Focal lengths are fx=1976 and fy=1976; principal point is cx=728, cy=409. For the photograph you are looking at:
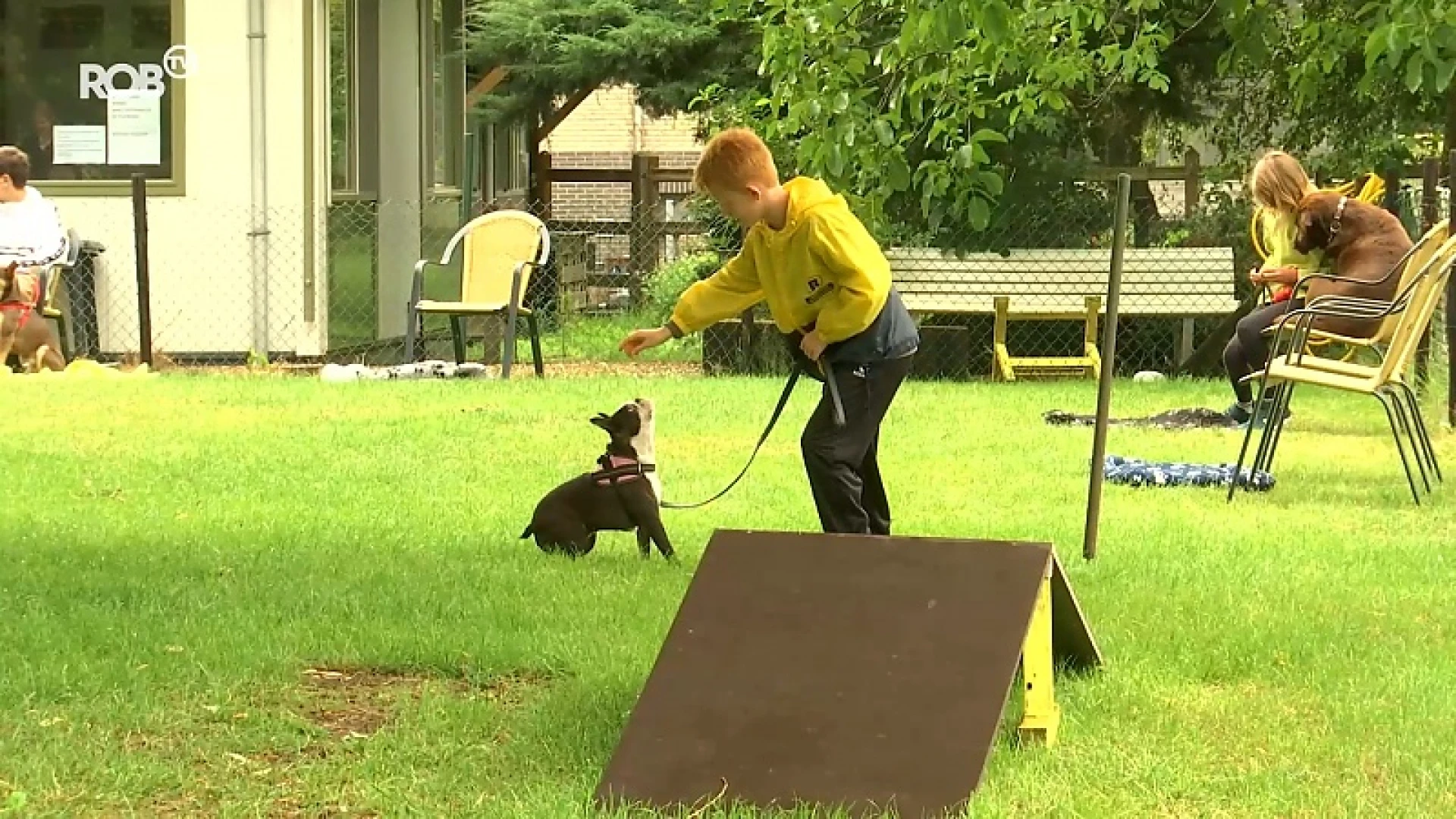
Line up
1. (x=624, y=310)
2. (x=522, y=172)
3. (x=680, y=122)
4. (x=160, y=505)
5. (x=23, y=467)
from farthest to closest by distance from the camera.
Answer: (x=680, y=122), (x=522, y=172), (x=624, y=310), (x=23, y=467), (x=160, y=505)

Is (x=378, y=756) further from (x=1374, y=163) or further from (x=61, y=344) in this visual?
(x=1374, y=163)

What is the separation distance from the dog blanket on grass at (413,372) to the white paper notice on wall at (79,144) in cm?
233

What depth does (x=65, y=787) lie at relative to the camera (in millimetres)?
3895

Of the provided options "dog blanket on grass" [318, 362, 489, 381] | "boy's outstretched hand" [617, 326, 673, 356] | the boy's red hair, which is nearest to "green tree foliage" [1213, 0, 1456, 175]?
the boy's red hair

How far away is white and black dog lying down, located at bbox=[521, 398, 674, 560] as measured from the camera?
6.21 m

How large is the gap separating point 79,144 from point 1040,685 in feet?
36.1

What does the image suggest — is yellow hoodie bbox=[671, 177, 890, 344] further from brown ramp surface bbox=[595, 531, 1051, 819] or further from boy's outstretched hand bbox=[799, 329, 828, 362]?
brown ramp surface bbox=[595, 531, 1051, 819]

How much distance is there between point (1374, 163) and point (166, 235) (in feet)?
27.9

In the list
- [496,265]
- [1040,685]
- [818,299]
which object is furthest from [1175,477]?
[496,265]

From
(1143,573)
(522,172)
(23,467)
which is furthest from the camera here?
(522,172)

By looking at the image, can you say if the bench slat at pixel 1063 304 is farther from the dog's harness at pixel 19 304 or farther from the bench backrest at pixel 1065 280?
the dog's harness at pixel 19 304

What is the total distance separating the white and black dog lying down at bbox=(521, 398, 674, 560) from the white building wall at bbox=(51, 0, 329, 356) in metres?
7.74

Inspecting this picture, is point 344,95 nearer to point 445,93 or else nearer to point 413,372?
point 445,93

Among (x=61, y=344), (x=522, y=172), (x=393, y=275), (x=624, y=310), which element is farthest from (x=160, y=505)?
(x=522, y=172)
